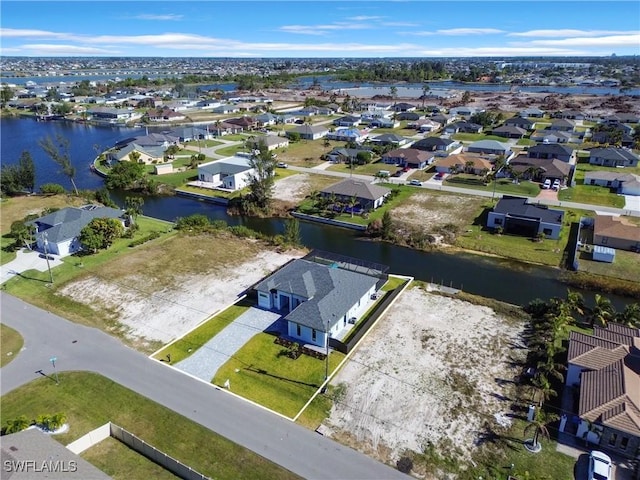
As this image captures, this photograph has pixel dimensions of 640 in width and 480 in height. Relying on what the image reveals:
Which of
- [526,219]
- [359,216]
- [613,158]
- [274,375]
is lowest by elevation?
[274,375]

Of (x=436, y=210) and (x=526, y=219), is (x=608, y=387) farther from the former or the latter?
(x=436, y=210)

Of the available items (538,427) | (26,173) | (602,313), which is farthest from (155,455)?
(26,173)

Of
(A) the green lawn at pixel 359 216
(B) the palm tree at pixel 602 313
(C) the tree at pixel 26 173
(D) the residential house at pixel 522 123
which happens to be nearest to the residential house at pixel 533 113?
(D) the residential house at pixel 522 123

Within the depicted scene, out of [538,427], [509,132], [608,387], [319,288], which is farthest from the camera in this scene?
[509,132]

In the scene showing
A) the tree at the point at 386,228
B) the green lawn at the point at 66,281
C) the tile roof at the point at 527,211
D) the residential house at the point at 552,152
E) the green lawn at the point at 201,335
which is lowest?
the green lawn at the point at 201,335

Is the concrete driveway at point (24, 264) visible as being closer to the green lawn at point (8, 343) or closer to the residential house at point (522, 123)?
the green lawn at point (8, 343)

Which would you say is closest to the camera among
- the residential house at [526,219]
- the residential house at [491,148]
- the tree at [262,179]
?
the residential house at [526,219]
